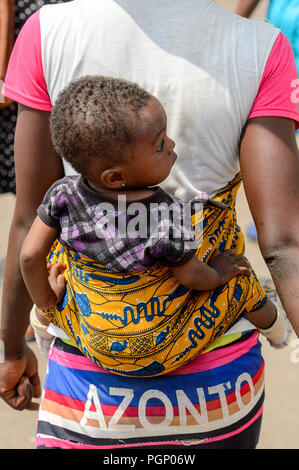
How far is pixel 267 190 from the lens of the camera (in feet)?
5.34

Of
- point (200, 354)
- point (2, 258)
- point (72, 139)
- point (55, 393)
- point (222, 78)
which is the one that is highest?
point (222, 78)

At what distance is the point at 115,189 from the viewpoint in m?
1.51

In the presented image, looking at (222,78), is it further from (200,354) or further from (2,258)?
(2,258)

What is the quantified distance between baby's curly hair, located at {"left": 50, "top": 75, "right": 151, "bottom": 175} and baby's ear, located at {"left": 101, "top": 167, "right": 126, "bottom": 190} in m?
0.02

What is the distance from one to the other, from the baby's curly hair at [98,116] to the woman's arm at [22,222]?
0.91ft

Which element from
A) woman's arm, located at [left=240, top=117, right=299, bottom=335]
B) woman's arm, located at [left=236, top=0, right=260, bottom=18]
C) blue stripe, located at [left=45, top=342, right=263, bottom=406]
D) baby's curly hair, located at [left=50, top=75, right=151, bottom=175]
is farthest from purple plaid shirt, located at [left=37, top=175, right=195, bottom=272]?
woman's arm, located at [left=236, top=0, right=260, bottom=18]

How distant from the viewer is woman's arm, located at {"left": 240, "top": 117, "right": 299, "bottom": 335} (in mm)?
1611

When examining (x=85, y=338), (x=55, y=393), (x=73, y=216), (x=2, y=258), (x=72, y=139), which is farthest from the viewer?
(x=2, y=258)

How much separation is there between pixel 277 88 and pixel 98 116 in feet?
1.45

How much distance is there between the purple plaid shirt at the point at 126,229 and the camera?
1480 mm

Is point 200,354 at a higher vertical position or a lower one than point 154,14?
lower

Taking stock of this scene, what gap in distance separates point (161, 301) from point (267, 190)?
36 cm

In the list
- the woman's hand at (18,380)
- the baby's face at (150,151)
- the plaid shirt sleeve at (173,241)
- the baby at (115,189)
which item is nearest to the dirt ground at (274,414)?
the woman's hand at (18,380)

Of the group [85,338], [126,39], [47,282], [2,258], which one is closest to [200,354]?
[85,338]
